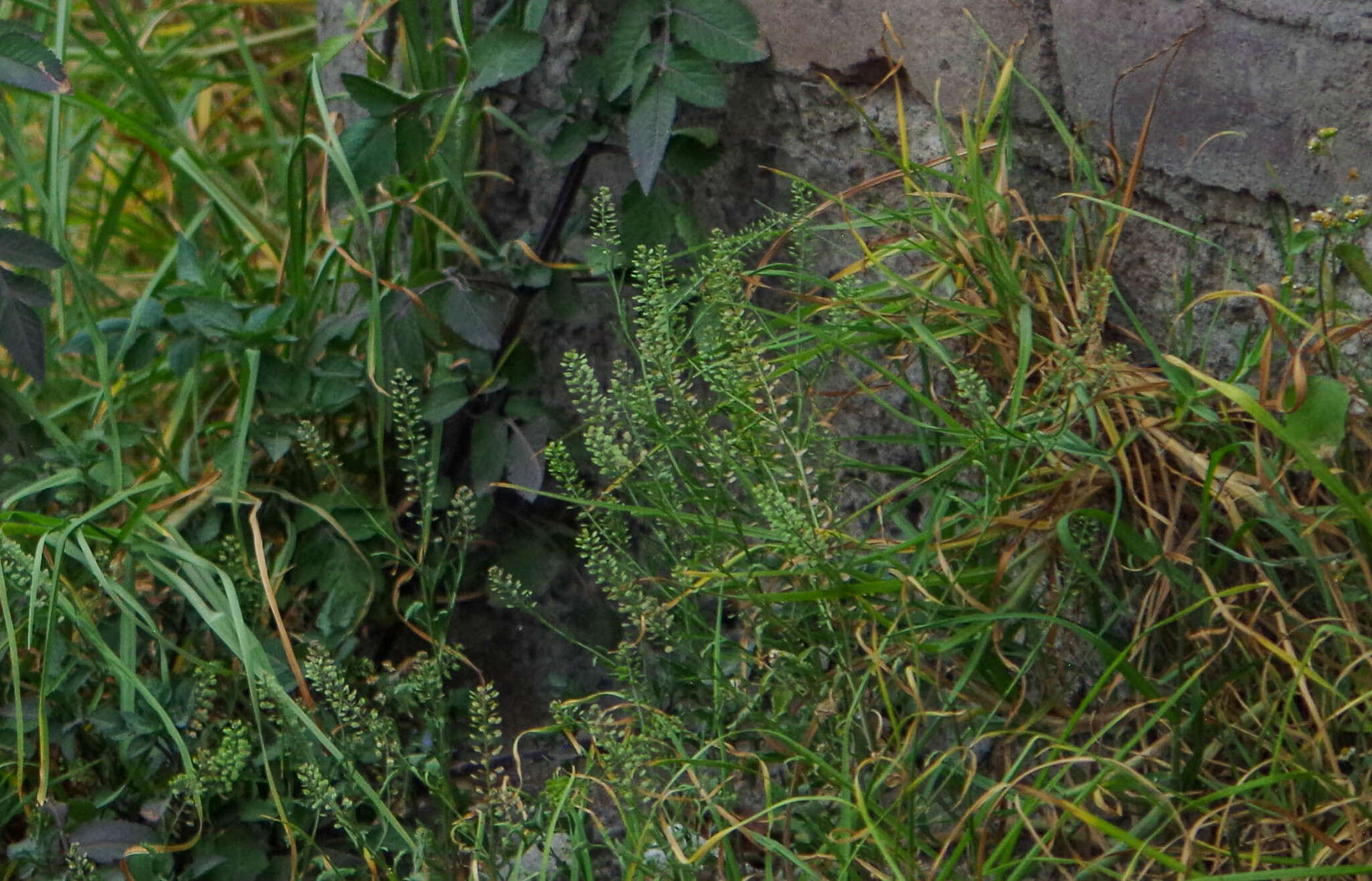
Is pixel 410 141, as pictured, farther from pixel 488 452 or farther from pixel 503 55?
pixel 488 452

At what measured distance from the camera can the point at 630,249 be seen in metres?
1.73

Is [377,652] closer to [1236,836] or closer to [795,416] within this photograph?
[795,416]

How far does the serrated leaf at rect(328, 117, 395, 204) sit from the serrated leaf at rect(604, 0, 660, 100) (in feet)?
1.04

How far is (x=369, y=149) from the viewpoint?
5.68 feet

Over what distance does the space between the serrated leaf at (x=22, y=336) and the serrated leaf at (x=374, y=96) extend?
1.66ft

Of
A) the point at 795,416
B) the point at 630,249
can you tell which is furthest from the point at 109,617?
the point at 795,416

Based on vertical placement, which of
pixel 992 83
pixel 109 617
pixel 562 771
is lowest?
pixel 562 771

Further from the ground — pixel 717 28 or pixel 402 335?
pixel 717 28

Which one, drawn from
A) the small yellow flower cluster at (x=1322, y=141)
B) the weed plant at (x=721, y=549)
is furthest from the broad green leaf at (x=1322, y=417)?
the small yellow flower cluster at (x=1322, y=141)

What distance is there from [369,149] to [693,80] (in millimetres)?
461

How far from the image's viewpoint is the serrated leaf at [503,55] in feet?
5.45

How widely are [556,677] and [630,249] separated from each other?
0.59m

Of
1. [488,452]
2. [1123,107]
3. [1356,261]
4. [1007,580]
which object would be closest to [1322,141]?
[1356,261]

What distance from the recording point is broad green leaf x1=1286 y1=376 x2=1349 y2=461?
3.83 ft
